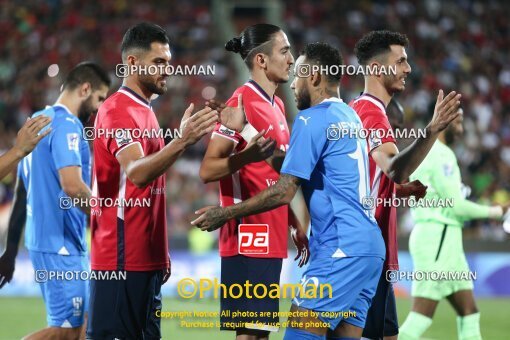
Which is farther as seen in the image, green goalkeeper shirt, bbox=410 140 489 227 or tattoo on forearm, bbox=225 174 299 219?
green goalkeeper shirt, bbox=410 140 489 227

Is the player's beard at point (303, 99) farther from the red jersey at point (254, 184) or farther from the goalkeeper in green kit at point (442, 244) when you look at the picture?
the goalkeeper in green kit at point (442, 244)

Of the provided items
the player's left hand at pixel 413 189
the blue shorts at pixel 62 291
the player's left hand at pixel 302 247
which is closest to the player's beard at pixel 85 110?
the blue shorts at pixel 62 291

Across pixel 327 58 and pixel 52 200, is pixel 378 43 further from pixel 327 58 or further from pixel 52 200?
pixel 52 200

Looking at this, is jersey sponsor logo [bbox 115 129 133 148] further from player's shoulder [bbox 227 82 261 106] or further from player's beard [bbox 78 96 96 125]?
player's beard [bbox 78 96 96 125]

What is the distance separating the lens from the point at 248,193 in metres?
6.42

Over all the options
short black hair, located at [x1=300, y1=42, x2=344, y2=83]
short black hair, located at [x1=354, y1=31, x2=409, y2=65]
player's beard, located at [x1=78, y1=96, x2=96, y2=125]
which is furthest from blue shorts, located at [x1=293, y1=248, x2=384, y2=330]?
player's beard, located at [x1=78, y1=96, x2=96, y2=125]

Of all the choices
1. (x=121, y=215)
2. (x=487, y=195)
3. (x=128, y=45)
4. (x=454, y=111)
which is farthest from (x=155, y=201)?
(x=487, y=195)

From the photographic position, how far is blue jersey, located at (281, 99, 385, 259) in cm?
564

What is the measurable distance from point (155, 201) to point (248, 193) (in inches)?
27.9

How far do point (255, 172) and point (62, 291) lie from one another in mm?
1984

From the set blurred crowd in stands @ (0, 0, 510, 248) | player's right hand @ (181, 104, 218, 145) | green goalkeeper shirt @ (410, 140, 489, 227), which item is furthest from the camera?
blurred crowd in stands @ (0, 0, 510, 248)

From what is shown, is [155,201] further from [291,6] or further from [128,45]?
[291,6]

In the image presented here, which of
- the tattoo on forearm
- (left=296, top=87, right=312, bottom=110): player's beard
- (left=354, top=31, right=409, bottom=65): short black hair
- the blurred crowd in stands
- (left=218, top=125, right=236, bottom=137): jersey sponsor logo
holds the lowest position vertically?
the tattoo on forearm

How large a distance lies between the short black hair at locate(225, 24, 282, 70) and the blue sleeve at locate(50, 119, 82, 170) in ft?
5.01
